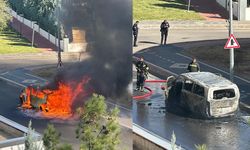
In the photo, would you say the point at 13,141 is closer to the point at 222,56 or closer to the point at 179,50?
the point at 222,56

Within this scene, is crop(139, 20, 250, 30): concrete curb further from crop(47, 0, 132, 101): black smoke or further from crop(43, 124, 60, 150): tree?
crop(43, 124, 60, 150): tree

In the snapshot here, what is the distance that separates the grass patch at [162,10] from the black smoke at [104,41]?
27852mm

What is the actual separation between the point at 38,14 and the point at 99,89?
1.87 meters

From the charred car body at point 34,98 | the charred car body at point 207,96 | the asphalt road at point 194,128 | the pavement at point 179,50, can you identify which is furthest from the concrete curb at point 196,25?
the charred car body at point 34,98

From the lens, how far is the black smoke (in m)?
9.56

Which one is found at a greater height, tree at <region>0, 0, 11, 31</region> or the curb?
tree at <region>0, 0, 11, 31</region>

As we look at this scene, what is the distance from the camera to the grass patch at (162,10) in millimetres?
38281

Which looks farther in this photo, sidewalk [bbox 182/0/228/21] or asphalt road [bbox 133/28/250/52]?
sidewalk [bbox 182/0/228/21]

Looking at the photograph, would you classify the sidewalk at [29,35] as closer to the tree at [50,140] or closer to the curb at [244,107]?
the tree at [50,140]

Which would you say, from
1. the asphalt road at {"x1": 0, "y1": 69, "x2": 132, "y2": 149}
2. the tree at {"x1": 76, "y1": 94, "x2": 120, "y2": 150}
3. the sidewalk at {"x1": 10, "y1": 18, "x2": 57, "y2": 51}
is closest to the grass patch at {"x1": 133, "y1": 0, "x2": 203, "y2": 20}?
the sidewalk at {"x1": 10, "y1": 18, "x2": 57, "y2": 51}

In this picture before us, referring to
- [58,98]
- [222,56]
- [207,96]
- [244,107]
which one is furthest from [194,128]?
[222,56]

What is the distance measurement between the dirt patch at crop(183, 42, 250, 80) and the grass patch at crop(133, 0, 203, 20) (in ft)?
31.3

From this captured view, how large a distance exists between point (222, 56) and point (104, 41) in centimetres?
1749

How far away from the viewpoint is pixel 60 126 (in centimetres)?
1036
